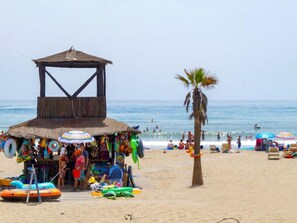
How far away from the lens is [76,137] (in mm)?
17797

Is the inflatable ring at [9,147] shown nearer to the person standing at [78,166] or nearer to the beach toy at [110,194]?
the person standing at [78,166]

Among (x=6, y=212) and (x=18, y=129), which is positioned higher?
(x=18, y=129)

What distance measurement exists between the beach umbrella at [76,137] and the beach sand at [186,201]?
1.59m

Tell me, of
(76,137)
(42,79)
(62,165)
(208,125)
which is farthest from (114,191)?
(208,125)

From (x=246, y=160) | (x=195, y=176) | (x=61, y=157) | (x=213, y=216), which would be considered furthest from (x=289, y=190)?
(x=246, y=160)

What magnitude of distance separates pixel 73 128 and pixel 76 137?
52.3 inches

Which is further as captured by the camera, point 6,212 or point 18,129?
point 18,129

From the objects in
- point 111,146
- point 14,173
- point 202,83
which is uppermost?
point 202,83

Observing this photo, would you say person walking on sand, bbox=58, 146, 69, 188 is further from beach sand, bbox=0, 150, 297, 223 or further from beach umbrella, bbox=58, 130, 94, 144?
beach sand, bbox=0, 150, 297, 223

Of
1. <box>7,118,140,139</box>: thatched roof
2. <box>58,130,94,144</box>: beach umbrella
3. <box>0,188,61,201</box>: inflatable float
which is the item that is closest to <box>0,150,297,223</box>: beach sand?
<box>0,188,61,201</box>: inflatable float

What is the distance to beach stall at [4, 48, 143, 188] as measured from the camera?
62.2 ft

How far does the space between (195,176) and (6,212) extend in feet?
27.3

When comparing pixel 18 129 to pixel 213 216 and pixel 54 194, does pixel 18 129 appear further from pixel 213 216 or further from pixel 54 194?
pixel 213 216

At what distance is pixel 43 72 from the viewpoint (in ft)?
64.6
